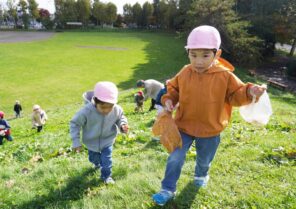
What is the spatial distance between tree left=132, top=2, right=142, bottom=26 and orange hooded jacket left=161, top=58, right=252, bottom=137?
94844mm

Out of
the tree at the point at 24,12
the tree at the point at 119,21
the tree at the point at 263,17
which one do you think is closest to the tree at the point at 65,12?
the tree at the point at 24,12

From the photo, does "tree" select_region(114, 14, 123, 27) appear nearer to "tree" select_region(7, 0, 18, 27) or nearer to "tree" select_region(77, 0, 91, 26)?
"tree" select_region(77, 0, 91, 26)

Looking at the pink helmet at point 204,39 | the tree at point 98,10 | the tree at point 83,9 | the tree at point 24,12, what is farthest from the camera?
the tree at point 98,10

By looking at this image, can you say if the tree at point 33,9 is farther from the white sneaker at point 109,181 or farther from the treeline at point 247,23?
the white sneaker at point 109,181

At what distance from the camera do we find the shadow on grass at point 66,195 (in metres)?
3.91

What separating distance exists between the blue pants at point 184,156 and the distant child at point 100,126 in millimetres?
1020

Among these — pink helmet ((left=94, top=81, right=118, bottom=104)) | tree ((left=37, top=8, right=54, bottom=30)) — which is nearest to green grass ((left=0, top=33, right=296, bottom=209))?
pink helmet ((left=94, top=81, right=118, bottom=104))

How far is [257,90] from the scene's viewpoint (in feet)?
11.1

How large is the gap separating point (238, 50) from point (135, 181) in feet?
95.4

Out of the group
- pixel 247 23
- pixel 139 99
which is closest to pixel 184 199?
pixel 139 99

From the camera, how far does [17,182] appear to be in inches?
181

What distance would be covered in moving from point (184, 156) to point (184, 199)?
0.60 metres

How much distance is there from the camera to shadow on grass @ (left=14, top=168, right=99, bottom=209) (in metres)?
3.91

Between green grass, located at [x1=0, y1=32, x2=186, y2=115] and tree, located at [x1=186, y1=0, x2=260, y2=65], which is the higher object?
tree, located at [x1=186, y1=0, x2=260, y2=65]
